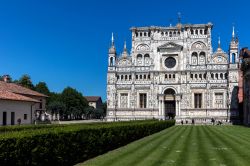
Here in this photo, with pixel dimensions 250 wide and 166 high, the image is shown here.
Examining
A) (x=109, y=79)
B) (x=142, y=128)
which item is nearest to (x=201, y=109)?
(x=109, y=79)

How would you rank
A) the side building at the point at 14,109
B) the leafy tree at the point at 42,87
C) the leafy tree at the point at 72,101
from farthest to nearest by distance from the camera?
1. the leafy tree at the point at 42,87
2. the leafy tree at the point at 72,101
3. the side building at the point at 14,109

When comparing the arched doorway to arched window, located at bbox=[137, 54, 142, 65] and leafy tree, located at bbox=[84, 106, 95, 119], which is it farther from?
leafy tree, located at bbox=[84, 106, 95, 119]

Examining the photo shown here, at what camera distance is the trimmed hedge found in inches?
520

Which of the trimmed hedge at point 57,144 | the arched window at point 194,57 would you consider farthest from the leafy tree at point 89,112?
the trimmed hedge at point 57,144

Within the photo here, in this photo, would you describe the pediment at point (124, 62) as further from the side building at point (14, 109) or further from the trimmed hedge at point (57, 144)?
the trimmed hedge at point (57, 144)

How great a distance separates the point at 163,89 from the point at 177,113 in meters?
7.08

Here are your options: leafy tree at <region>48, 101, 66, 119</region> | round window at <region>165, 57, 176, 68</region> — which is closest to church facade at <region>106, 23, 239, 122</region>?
round window at <region>165, 57, 176, 68</region>

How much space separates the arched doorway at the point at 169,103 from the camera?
305 ft

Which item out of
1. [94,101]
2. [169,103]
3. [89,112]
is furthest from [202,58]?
[94,101]

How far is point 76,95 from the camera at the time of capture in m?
121

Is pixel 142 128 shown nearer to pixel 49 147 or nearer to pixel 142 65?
pixel 49 147

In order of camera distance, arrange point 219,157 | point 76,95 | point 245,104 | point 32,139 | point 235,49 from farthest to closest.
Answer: point 76,95, point 235,49, point 245,104, point 219,157, point 32,139

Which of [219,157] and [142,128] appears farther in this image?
[142,128]

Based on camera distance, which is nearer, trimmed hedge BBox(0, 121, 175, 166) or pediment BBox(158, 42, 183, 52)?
trimmed hedge BBox(0, 121, 175, 166)
